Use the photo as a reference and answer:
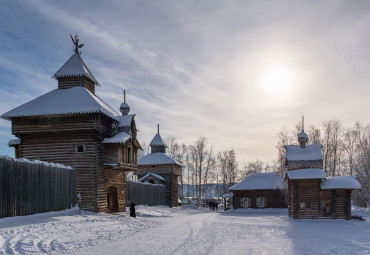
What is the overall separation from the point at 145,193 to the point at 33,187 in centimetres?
2161

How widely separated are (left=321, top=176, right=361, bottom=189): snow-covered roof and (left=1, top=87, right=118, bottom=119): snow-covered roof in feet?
59.0

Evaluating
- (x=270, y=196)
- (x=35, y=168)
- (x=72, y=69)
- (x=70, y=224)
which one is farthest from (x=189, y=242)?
(x=270, y=196)

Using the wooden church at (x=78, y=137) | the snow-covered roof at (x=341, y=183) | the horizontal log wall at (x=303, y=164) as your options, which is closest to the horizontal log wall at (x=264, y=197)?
the horizontal log wall at (x=303, y=164)

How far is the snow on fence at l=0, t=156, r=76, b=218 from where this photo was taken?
1562 centimetres

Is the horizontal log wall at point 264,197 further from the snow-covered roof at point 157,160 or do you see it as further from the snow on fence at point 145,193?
the snow on fence at point 145,193

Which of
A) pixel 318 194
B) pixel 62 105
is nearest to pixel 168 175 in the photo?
pixel 318 194

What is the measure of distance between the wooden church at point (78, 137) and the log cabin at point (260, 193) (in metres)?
22.6

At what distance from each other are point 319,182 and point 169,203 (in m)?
A: 21.7

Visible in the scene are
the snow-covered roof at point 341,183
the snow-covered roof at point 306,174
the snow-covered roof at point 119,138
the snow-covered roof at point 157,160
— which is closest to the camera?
the snow-covered roof at point 119,138

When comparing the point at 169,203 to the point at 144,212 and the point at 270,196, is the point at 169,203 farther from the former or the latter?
the point at 144,212

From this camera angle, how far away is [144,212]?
31.0m

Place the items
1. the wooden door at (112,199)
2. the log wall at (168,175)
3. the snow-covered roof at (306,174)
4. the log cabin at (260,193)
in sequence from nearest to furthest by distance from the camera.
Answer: the wooden door at (112,199), the snow-covered roof at (306,174), the log cabin at (260,193), the log wall at (168,175)

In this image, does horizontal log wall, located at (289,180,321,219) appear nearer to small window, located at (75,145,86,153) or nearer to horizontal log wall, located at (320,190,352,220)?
horizontal log wall, located at (320,190,352,220)

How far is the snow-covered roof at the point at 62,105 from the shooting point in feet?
80.2
